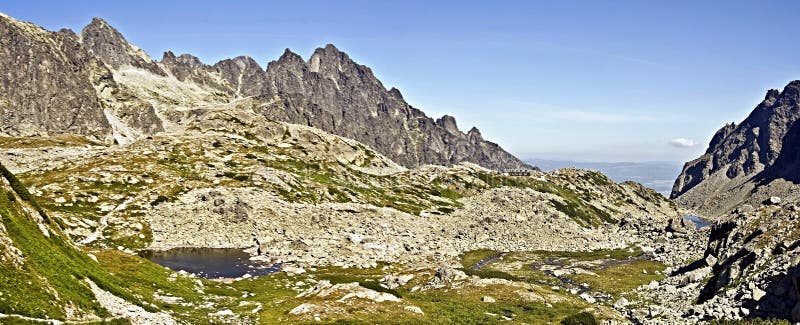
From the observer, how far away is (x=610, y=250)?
190 meters

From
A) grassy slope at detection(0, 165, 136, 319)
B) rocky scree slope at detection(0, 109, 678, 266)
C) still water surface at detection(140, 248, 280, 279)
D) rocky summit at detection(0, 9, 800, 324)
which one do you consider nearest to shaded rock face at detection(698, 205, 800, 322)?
rocky summit at detection(0, 9, 800, 324)

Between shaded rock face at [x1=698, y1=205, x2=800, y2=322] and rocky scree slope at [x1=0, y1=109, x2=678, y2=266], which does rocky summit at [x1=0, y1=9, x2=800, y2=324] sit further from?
rocky scree slope at [x1=0, y1=109, x2=678, y2=266]

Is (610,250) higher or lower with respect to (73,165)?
lower

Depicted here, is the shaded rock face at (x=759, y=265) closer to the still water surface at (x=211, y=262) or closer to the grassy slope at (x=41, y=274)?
the grassy slope at (x=41, y=274)

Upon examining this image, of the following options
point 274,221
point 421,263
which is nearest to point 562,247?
point 421,263

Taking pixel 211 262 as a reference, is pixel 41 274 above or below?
above

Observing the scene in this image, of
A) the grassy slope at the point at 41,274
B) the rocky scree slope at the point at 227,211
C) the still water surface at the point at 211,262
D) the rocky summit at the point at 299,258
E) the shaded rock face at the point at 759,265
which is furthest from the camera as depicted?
the rocky scree slope at the point at 227,211

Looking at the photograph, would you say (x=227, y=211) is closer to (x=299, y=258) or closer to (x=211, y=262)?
(x=299, y=258)

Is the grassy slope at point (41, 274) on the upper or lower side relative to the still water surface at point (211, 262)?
upper

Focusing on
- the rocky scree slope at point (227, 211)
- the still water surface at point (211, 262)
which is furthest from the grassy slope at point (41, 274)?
the rocky scree slope at point (227, 211)

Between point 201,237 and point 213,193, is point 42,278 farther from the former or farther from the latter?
point 213,193

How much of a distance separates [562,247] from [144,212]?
135966 mm

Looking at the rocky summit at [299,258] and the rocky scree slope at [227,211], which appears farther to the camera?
the rocky scree slope at [227,211]

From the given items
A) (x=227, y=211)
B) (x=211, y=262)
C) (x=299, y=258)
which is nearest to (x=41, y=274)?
(x=211, y=262)
